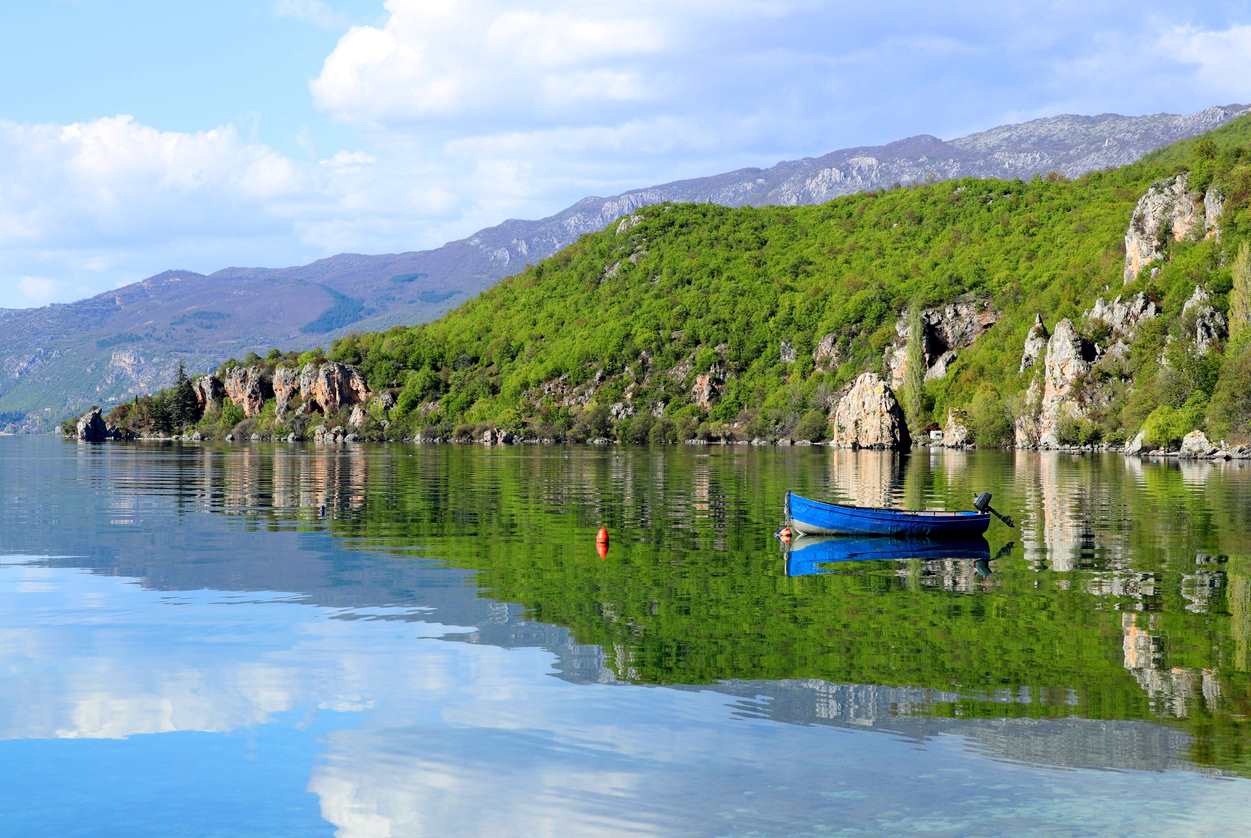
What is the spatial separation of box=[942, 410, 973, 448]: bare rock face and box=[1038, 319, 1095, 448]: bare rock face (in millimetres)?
13006

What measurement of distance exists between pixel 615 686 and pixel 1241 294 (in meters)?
154

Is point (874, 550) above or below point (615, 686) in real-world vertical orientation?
below

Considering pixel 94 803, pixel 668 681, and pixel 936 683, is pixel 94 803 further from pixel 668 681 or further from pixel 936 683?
pixel 936 683

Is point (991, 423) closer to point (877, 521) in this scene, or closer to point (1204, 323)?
point (1204, 323)

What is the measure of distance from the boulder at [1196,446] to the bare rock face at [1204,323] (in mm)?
24058

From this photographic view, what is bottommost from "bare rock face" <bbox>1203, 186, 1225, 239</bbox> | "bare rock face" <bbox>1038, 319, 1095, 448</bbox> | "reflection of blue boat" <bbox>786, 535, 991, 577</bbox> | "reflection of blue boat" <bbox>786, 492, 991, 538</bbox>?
"reflection of blue boat" <bbox>786, 535, 991, 577</bbox>

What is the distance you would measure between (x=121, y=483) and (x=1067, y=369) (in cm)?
14270

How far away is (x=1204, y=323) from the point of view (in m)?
159

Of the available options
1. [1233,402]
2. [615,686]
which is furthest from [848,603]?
[1233,402]

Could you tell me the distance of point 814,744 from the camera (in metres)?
18.0

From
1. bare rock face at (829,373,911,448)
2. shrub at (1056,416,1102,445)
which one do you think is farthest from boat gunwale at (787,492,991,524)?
bare rock face at (829,373,911,448)

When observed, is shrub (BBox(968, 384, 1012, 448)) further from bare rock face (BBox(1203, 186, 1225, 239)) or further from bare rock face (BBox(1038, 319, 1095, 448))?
bare rock face (BBox(1203, 186, 1225, 239))

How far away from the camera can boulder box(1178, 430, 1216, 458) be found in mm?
131712

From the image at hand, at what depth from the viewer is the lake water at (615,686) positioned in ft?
51.5
